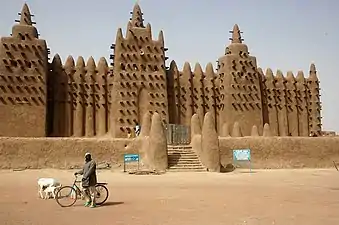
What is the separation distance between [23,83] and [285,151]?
2325 cm

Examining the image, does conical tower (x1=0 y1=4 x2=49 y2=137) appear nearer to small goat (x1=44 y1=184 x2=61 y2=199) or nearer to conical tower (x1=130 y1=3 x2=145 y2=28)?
conical tower (x1=130 y1=3 x2=145 y2=28)

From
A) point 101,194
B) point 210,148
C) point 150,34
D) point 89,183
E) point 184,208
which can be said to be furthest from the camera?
point 150,34

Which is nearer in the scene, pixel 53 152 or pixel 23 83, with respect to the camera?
pixel 53 152

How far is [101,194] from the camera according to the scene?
43.3 ft

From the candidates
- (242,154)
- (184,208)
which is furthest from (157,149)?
(184,208)

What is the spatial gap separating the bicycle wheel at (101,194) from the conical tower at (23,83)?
23.6 meters

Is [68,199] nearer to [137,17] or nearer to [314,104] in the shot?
[137,17]

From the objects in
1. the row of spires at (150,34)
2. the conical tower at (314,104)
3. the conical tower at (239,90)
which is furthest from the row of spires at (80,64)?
the conical tower at (314,104)

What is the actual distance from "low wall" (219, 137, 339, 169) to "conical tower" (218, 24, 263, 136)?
10400 millimetres

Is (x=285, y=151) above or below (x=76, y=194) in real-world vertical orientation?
above

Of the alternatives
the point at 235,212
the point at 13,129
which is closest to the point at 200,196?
the point at 235,212

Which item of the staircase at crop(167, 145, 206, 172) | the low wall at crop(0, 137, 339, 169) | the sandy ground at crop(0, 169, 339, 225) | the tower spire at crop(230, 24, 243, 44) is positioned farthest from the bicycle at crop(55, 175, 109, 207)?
the tower spire at crop(230, 24, 243, 44)

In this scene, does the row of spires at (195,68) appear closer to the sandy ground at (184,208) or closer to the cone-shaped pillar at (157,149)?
the cone-shaped pillar at (157,149)

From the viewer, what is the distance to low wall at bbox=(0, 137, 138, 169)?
25234 mm
